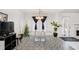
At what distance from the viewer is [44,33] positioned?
112 centimetres

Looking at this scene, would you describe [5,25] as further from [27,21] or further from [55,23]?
[55,23]

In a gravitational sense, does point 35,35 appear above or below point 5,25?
below

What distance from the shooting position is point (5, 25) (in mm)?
1108
